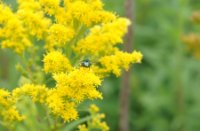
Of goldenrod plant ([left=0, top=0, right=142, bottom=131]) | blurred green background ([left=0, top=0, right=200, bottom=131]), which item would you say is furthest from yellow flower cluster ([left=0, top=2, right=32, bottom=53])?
blurred green background ([left=0, top=0, right=200, bottom=131])

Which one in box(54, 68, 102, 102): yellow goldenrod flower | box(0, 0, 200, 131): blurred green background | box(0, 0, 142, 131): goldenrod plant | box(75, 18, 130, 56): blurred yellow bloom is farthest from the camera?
box(0, 0, 200, 131): blurred green background

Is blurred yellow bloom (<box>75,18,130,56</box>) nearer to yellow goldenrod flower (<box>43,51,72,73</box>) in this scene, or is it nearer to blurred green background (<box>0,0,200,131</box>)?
yellow goldenrod flower (<box>43,51,72,73</box>)

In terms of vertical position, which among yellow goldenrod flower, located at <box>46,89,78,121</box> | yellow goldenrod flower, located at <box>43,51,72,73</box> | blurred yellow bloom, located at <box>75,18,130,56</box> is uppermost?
blurred yellow bloom, located at <box>75,18,130,56</box>

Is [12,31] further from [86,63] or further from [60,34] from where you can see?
[86,63]

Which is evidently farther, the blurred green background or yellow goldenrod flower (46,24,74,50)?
the blurred green background

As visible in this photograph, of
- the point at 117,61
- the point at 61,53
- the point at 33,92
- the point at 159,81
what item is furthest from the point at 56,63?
the point at 159,81

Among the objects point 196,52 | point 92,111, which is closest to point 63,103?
point 92,111

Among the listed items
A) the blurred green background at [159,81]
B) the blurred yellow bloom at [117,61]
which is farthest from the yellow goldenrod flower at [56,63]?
the blurred green background at [159,81]
